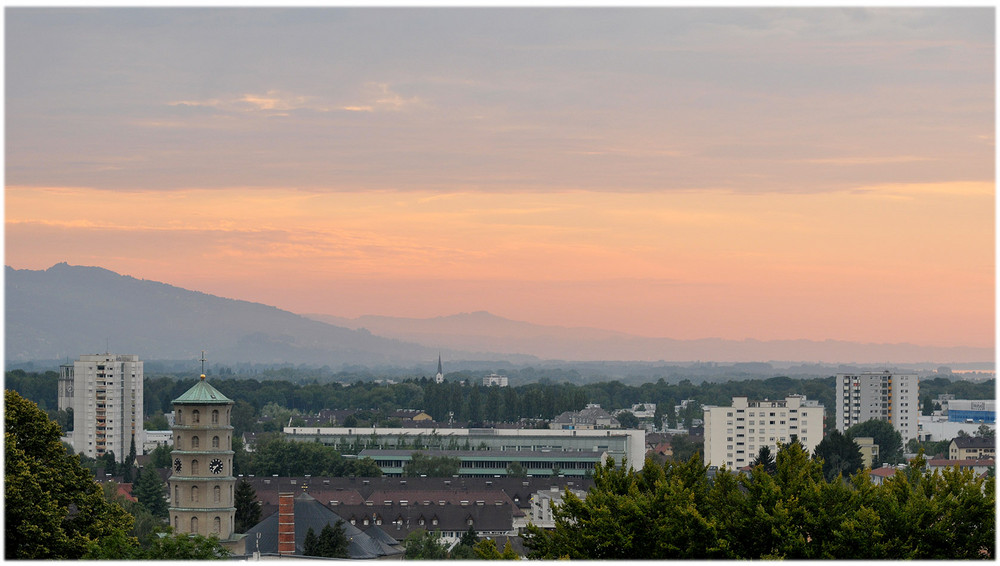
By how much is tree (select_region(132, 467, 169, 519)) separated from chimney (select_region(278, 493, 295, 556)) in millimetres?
17225

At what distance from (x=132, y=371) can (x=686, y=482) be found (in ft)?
269

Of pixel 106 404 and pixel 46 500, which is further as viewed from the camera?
pixel 106 404

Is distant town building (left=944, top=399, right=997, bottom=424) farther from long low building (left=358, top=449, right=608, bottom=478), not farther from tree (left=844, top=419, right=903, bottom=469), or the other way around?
long low building (left=358, top=449, right=608, bottom=478)

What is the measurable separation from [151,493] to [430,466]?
23.9 m

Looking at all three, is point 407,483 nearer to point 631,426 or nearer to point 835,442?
point 835,442

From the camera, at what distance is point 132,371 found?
9894cm

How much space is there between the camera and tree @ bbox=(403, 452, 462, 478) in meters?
81.1

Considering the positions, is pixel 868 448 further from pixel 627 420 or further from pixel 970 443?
pixel 627 420

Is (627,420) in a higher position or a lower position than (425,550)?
lower

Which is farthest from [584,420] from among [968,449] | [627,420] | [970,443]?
[968,449]

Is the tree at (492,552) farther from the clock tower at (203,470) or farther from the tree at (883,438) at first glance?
the tree at (883,438)

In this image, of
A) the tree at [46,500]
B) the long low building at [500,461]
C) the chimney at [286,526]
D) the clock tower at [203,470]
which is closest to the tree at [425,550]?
the chimney at [286,526]

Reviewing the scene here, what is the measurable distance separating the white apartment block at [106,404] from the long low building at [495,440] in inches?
445

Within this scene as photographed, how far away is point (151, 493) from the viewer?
60.9 metres
